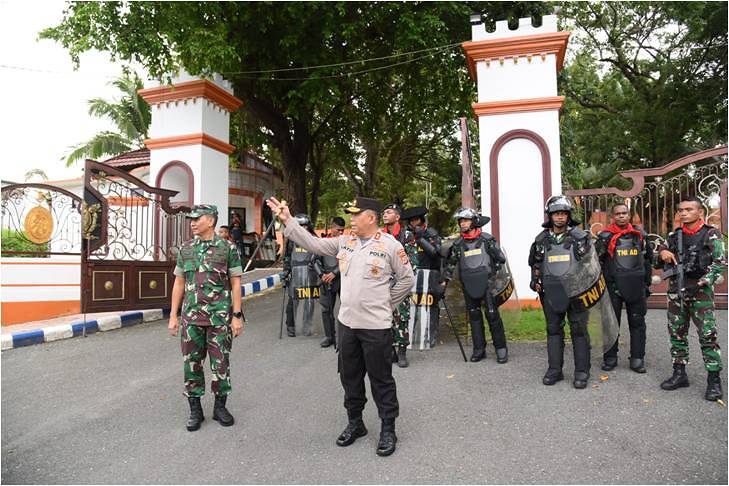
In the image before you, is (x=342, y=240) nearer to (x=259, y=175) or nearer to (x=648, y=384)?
(x=648, y=384)

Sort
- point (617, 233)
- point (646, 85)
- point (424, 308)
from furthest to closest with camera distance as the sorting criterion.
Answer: point (646, 85), point (424, 308), point (617, 233)

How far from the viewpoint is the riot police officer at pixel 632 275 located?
491 cm

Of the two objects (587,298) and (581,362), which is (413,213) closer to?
(587,298)

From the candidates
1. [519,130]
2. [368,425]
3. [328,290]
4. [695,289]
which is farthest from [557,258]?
[519,130]

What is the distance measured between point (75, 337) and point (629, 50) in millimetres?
19627

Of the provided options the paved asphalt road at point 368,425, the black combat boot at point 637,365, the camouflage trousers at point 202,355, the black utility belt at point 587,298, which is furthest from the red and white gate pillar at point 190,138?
the black combat boot at point 637,365

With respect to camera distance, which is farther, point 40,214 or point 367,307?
point 40,214

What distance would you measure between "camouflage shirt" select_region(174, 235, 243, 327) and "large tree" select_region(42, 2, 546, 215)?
5373mm

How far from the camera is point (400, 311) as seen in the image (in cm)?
553

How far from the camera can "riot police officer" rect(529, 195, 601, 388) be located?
445cm

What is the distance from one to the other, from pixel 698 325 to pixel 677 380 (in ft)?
1.78

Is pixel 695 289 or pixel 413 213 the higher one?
pixel 413 213

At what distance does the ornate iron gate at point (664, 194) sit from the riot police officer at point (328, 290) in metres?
4.37

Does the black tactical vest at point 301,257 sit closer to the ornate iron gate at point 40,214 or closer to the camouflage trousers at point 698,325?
the ornate iron gate at point 40,214
